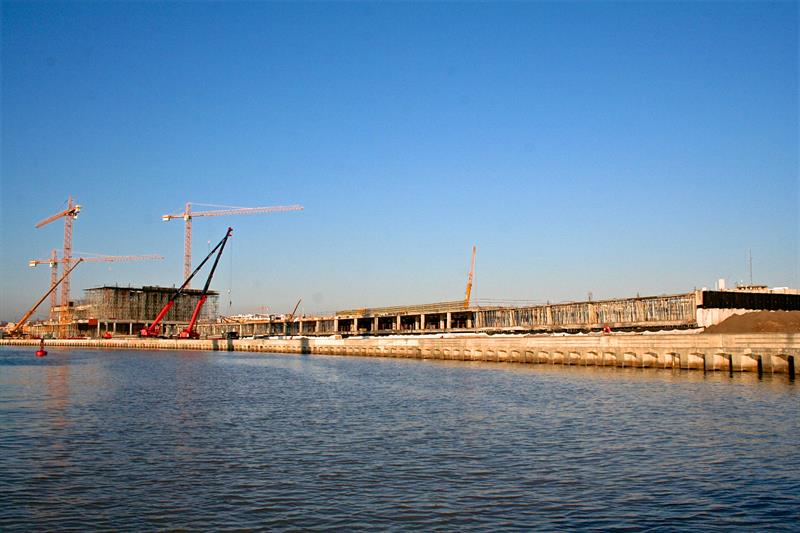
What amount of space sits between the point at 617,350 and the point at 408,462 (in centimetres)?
4998

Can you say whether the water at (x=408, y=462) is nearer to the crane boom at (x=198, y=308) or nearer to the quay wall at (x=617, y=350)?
the quay wall at (x=617, y=350)

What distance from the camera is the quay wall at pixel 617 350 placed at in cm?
5209

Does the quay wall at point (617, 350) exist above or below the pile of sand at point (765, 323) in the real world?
below

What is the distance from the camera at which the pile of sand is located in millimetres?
68562

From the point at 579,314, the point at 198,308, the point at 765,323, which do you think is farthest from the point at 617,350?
the point at 198,308

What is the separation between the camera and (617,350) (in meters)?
66.7

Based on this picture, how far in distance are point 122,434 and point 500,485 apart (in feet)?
53.1

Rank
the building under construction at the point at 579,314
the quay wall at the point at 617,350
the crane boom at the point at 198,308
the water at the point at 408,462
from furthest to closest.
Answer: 1. the crane boom at the point at 198,308
2. the building under construction at the point at 579,314
3. the quay wall at the point at 617,350
4. the water at the point at 408,462

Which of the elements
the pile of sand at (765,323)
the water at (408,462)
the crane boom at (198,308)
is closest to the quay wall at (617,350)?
the water at (408,462)

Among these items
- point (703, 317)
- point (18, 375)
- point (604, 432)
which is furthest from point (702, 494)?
point (703, 317)

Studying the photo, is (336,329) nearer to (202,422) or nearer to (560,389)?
(560,389)

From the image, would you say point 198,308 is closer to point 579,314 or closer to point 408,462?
point 579,314

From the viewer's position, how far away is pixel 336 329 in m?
170

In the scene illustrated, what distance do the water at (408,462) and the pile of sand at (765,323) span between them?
30831mm
